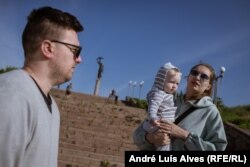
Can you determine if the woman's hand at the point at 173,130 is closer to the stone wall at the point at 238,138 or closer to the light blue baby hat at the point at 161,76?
the light blue baby hat at the point at 161,76

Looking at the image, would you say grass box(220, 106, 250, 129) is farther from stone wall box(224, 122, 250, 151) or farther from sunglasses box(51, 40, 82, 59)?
sunglasses box(51, 40, 82, 59)

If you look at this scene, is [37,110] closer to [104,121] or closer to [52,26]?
[52,26]

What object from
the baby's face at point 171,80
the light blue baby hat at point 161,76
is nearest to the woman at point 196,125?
the baby's face at point 171,80

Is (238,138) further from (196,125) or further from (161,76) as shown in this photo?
(196,125)

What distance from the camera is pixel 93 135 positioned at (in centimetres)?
1463

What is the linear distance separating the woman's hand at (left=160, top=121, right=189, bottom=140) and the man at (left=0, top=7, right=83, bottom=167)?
1.39 metres

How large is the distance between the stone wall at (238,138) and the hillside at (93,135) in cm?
366

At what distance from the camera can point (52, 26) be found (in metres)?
2.38

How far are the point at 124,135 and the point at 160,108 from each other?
37.9ft

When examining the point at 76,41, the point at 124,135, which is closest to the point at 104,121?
the point at 124,135

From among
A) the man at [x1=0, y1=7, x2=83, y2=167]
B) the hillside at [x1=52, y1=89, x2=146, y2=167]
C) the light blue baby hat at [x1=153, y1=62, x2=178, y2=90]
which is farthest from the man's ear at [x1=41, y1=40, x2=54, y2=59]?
the hillside at [x1=52, y1=89, x2=146, y2=167]

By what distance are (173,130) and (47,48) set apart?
1.70 metres

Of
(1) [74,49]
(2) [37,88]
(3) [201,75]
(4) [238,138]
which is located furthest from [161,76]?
(4) [238,138]

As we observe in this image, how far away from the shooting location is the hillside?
11.5 m
